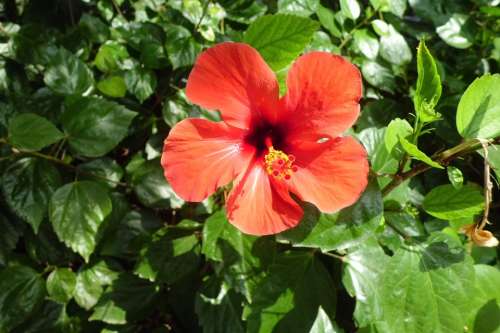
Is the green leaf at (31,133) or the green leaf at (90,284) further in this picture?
the green leaf at (90,284)

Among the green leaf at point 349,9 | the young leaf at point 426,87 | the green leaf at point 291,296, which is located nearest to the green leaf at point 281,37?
the young leaf at point 426,87

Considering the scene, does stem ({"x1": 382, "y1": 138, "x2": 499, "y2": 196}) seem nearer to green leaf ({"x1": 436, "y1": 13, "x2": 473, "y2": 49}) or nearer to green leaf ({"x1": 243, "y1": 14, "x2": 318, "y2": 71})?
green leaf ({"x1": 243, "y1": 14, "x2": 318, "y2": 71})

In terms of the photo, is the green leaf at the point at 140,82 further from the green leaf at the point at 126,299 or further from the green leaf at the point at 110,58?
the green leaf at the point at 126,299

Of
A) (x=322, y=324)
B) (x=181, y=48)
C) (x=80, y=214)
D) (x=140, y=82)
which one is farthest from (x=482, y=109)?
(x=80, y=214)

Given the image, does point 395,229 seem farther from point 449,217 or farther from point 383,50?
point 383,50

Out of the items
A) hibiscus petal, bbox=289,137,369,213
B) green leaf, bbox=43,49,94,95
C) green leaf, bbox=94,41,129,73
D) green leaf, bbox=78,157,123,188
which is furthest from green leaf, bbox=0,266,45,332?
hibiscus petal, bbox=289,137,369,213

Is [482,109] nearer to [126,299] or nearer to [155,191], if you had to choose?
[155,191]

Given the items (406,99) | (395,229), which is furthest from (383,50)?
(395,229)
